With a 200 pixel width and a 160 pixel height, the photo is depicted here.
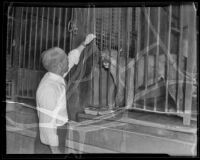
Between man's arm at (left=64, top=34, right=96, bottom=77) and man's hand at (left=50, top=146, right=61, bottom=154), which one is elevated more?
man's arm at (left=64, top=34, right=96, bottom=77)

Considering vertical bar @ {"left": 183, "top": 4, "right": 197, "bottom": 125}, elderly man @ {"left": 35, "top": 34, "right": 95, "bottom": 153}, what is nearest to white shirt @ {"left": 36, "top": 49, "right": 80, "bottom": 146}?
elderly man @ {"left": 35, "top": 34, "right": 95, "bottom": 153}

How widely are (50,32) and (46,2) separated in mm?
143

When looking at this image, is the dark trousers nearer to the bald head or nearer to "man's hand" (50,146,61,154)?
"man's hand" (50,146,61,154)

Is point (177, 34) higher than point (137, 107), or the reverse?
point (177, 34)

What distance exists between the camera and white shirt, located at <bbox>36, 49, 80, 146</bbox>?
1.08 m

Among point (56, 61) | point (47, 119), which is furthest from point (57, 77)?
point (47, 119)

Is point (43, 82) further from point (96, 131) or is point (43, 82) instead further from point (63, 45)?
point (96, 131)

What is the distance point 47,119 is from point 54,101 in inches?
3.6

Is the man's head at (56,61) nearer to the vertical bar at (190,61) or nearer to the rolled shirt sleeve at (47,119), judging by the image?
the rolled shirt sleeve at (47,119)

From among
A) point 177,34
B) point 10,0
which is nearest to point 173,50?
point 177,34

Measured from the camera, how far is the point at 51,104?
108 cm

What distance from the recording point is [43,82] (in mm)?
1086

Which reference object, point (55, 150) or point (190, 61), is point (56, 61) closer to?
point (55, 150)

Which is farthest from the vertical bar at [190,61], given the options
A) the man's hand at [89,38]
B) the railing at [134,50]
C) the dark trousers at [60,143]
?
the dark trousers at [60,143]
